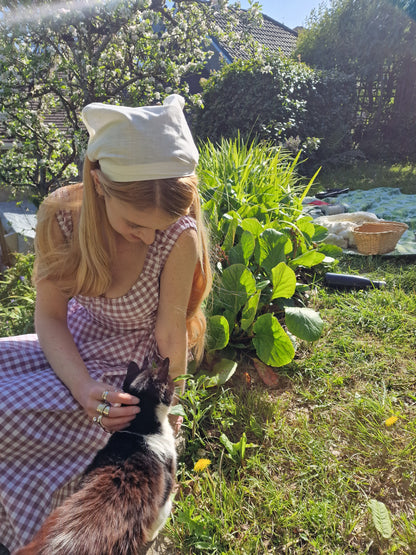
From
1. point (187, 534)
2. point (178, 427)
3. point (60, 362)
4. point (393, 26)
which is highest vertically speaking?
point (393, 26)

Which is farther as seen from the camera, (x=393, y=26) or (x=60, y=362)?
(x=393, y=26)

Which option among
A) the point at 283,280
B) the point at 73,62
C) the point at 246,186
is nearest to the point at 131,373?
the point at 283,280

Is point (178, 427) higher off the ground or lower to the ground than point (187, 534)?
higher

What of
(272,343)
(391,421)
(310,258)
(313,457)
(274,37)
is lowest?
(313,457)

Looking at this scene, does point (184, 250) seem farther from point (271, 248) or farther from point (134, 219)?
point (271, 248)

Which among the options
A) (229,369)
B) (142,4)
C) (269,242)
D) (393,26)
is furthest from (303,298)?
(393,26)

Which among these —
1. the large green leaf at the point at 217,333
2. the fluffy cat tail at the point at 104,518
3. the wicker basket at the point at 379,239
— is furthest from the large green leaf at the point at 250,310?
the wicker basket at the point at 379,239

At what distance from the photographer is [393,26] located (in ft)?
29.6

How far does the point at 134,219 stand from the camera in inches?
49.4

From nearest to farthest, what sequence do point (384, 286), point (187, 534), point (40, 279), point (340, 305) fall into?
point (187, 534) → point (40, 279) → point (340, 305) → point (384, 286)

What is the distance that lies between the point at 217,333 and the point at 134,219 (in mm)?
985

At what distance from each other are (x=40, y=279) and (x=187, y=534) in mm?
1093

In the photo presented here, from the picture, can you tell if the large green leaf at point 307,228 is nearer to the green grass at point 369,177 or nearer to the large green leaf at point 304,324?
the large green leaf at point 304,324

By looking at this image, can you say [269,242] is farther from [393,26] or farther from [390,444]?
[393,26]
